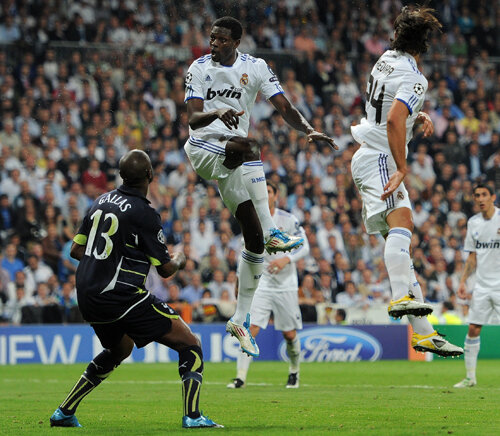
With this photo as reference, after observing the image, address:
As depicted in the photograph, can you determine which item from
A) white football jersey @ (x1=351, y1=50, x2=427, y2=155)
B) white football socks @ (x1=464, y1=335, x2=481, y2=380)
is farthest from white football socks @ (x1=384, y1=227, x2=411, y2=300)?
white football socks @ (x1=464, y1=335, x2=481, y2=380)

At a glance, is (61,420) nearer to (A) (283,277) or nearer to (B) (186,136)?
(A) (283,277)

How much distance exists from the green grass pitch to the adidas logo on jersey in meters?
3.13

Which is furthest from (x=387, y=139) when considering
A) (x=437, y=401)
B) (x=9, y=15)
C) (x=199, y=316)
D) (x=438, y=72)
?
(x=438, y=72)

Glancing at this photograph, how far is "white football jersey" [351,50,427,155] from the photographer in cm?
892

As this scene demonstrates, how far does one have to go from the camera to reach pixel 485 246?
50.6 feet

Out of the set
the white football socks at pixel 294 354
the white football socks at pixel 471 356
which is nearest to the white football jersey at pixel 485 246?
the white football socks at pixel 471 356

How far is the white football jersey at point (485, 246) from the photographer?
1530 centimetres

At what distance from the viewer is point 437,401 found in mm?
11117

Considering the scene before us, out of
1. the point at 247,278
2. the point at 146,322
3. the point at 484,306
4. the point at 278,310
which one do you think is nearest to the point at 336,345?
the point at 278,310

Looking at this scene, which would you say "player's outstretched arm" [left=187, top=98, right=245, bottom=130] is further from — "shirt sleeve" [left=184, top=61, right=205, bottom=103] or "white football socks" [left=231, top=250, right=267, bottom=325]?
"white football socks" [left=231, top=250, right=267, bottom=325]

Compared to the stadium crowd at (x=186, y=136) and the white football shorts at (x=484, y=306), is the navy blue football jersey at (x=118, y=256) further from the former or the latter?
the stadium crowd at (x=186, y=136)

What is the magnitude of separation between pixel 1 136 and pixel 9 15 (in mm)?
4343

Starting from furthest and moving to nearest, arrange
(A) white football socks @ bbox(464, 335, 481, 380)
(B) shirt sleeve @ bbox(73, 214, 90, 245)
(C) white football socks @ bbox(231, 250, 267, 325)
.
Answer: (A) white football socks @ bbox(464, 335, 481, 380) → (C) white football socks @ bbox(231, 250, 267, 325) → (B) shirt sleeve @ bbox(73, 214, 90, 245)

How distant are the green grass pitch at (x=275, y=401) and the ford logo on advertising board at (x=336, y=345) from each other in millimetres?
1723
